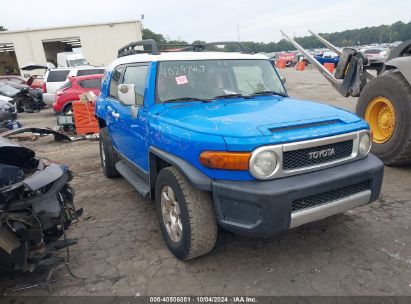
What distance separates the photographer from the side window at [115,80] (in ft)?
16.3

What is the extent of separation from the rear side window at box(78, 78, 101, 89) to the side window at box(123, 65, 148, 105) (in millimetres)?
7186

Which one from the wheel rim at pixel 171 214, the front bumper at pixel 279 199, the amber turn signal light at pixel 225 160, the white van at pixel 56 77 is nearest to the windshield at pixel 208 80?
the wheel rim at pixel 171 214

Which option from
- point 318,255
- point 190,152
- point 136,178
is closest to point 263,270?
point 318,255

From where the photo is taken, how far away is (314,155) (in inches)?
113

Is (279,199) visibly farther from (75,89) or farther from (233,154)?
(75,89)

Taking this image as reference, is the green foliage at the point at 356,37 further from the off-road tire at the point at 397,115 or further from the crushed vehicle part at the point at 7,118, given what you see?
the off-road tire at the point at 397,115

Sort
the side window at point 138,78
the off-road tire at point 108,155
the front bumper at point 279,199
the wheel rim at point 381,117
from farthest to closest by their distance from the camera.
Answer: the off-road tire at point 108,155, the wheel rim at point 381,117, the side window at point 138,78, the front bumper at point 279,199

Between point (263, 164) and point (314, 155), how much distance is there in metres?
0.47

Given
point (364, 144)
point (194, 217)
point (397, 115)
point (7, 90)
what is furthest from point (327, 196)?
point (7, 90)

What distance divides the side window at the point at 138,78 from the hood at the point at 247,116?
448 mm

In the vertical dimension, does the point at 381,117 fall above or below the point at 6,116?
above

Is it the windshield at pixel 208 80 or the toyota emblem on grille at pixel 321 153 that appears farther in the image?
the windshield at pixel 208 80

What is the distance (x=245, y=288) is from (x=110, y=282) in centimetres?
116

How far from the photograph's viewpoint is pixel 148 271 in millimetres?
3172
